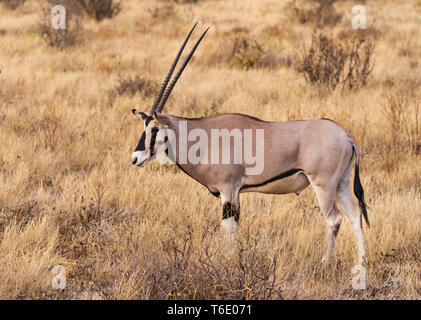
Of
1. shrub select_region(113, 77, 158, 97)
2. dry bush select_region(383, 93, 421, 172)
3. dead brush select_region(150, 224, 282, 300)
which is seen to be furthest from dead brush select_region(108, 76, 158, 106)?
dead brush select_region(150, 224, 282, 300)

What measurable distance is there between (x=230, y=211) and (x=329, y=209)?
74 centimetres

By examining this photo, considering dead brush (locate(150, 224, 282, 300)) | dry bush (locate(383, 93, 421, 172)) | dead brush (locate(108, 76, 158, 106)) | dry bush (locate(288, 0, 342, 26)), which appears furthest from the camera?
dry bush (locate(288, 0, 342, 26))

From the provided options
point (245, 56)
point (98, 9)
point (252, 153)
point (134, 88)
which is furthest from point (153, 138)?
point (98, 9)

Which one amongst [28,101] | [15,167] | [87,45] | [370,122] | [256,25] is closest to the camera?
[15,167]

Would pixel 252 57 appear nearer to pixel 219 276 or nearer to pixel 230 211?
pixel 230 211

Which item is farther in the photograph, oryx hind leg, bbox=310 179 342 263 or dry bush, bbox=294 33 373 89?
dry bush, bbox=294 33 373 89

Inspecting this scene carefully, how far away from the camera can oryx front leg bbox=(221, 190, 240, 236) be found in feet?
12.8

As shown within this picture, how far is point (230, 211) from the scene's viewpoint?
3.91 m

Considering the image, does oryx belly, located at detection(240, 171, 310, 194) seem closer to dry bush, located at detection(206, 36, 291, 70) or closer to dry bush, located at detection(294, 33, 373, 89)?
dry bush, located at detection(294, 33, 373, 89)

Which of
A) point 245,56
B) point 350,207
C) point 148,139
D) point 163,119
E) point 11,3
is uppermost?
point 11,3
